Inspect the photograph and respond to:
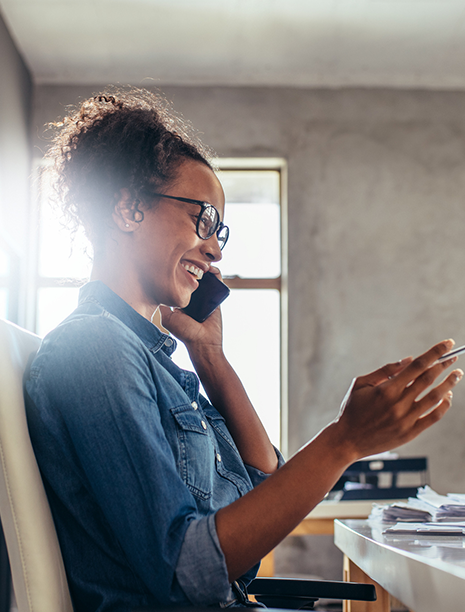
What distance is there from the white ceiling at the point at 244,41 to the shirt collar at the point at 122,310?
239 centimetres

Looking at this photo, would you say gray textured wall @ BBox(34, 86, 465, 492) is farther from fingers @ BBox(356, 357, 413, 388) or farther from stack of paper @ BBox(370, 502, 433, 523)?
fingers @ BBox(356, 357, 413, 388)

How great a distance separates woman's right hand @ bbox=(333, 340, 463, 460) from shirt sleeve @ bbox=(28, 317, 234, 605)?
0.67 ft

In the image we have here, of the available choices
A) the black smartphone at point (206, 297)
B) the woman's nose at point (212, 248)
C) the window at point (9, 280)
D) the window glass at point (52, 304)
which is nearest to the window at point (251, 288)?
the window glass at point (52, 304)

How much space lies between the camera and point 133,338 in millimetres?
735

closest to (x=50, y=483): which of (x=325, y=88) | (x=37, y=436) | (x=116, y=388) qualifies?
(x=37, y=436)

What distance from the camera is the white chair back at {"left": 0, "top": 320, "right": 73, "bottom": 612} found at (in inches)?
24.9

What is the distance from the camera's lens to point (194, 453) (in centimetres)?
74

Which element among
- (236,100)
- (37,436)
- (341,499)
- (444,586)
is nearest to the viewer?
(444,586)

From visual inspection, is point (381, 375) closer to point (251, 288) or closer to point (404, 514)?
point (404, 514)

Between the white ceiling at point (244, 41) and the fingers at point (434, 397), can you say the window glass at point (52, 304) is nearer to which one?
the white ceiling at point (244, 41)

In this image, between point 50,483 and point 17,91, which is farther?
point 17,91

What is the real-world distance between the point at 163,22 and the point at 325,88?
1.09 m

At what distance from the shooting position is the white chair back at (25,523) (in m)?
0.63

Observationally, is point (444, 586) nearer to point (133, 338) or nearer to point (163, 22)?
point (133, 338)
